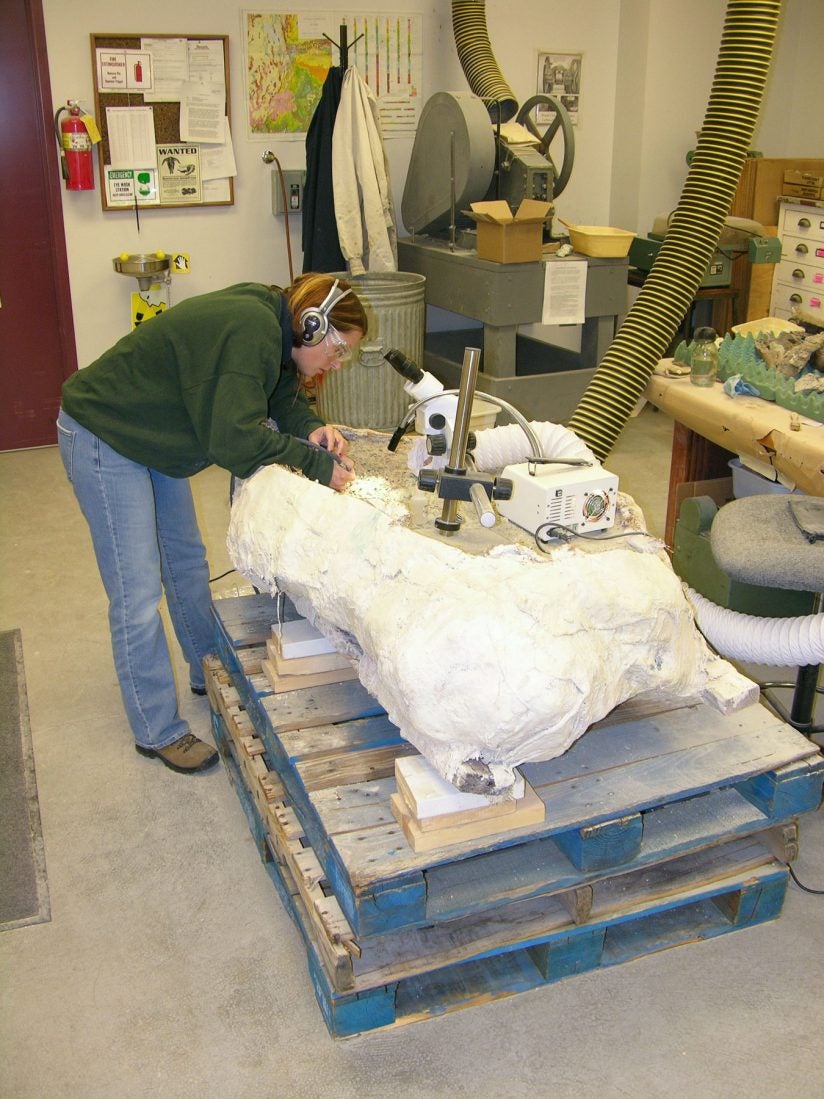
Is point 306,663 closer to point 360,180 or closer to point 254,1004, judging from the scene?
point 254,1004

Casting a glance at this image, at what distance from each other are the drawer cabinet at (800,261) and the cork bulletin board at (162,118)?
3.00 m

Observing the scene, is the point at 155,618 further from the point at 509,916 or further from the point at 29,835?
the point at 509,916

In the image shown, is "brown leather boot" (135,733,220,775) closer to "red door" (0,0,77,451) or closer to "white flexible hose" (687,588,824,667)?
"white flexible hose" (687,588,824,667)

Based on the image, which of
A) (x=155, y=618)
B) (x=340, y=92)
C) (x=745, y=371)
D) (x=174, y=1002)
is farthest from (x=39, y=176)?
(x=174, y=1002)

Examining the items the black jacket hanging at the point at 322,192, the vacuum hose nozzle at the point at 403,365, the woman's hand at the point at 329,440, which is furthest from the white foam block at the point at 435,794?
the black jacket hanging at the point at 322,192

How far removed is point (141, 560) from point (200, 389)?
539mm

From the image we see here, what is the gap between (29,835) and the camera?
8.38 feet

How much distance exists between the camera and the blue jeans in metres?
2.55

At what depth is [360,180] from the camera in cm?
488

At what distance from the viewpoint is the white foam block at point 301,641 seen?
2307 mm

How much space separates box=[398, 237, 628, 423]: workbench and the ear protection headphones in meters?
2.41

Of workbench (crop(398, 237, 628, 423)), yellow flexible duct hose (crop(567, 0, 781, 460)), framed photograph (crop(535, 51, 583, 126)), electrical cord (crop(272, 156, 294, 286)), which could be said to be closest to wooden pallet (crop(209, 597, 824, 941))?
yellow flexible duct hose (crop(567, 0, 781, 460))

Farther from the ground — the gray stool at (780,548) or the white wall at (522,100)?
the white wall at (522,100)

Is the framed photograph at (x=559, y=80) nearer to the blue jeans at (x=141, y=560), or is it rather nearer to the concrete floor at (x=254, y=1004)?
the blue jeans at (x=141, y=560)
